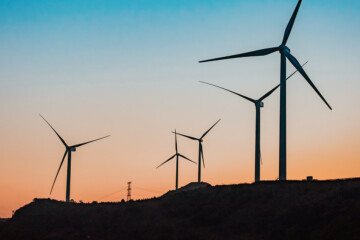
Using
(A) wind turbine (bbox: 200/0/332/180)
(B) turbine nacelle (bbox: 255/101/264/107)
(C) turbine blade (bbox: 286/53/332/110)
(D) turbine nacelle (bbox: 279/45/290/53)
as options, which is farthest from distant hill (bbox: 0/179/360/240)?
(D) turbine nacelle (bbox: 279/45/290/53)

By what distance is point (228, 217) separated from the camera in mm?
63906

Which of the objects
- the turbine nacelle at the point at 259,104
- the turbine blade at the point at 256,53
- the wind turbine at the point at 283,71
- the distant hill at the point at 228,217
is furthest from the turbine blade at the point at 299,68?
the turbine nacelle at the point at 259,104

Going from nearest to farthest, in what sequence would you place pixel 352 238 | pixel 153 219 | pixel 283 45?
1. pixel 352 238
2. pixel 153 219
3. pixel 283 45

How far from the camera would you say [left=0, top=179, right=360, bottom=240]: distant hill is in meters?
53.0

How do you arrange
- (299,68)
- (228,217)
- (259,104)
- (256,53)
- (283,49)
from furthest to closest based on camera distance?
1. (259,104)
2. (256,53)
3. (283,49)
4. (299,68)
5. (228,217)

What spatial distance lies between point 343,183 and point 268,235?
14966mm

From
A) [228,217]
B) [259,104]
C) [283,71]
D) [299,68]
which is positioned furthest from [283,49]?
[228,217]

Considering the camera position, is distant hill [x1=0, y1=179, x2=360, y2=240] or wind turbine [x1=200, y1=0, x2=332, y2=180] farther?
wind turbine [x1=200, y1=0, x2=332, y2=180]

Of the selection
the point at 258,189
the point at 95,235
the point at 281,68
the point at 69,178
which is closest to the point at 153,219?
the point at 95,235

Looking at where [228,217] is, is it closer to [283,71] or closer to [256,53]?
[283,71]

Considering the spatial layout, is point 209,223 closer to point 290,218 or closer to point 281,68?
point 290,218

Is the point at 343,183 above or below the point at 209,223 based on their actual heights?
above

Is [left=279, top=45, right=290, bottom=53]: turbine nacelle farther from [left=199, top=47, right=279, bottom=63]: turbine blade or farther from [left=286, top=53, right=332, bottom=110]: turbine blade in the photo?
[left=199, top=47, right=279, bottom=63]: turbine blade

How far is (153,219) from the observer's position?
6912 centimetres
